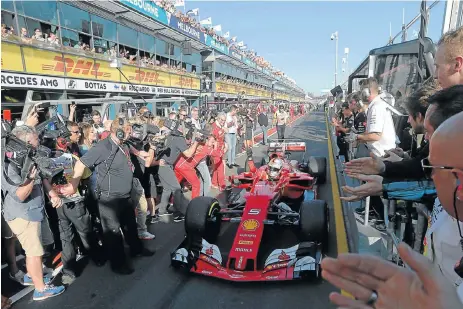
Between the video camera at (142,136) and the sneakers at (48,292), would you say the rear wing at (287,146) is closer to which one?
the video camera at (142,136)

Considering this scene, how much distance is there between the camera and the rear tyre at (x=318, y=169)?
7.58 meters

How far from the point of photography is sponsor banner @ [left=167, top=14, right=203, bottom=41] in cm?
2100

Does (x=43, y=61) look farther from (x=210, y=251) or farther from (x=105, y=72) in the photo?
(x=210, y=251)

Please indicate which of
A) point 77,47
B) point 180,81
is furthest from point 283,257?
point 180,81

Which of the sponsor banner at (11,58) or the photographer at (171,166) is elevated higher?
the sponsor banner at (11,58)

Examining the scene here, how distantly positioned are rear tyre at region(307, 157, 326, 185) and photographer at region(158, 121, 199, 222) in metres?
2.69

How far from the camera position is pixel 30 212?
3.54 metres

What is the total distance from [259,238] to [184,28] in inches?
825

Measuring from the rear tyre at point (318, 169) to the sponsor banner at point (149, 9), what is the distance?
11802 millimetres

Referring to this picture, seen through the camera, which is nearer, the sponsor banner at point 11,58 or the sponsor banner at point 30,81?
the sponsor banner at point 11,58

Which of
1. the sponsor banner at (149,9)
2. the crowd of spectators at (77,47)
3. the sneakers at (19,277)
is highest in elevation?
the sponsor banner at (149,9)

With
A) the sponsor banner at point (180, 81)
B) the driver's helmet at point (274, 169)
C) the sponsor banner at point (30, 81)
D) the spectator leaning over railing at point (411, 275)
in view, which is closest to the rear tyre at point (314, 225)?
the driver's helmet at point (274, 169)

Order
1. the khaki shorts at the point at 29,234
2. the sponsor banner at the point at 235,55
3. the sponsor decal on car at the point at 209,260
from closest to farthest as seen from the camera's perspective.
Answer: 1. the khaki shorts at the point at 29,234
2. the sponsor decal on car at the point at 209,260
3. the sponsor banner at the point at 235,55

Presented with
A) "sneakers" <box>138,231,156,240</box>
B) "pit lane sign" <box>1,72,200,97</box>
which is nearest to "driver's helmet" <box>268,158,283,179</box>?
"sneakers" <box>138,231,156,240</box>
